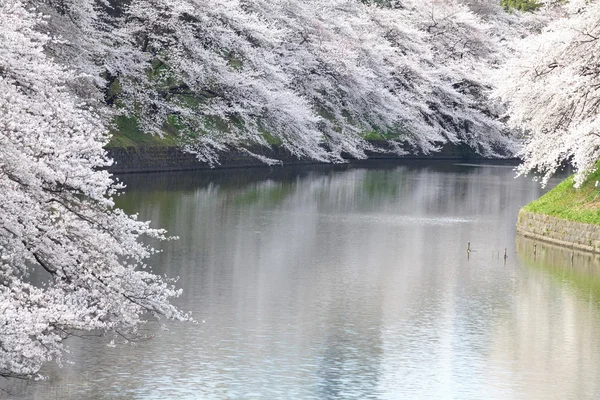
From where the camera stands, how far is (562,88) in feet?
94.7

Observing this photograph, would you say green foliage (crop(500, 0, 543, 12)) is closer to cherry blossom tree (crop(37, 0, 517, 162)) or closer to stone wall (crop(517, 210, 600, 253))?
cherry blossom tree (crop(37, 0, 517, 162))

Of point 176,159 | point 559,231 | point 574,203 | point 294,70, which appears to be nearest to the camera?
Result: point 559,231

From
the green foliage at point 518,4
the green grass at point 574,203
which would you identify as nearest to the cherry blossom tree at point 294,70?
the green foliage at point 518,4

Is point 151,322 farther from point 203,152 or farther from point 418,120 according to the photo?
point 418,120

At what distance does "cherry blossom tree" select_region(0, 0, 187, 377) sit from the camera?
43.7ft

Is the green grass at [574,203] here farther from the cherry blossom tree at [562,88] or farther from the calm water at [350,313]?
the calm water at [350,313]

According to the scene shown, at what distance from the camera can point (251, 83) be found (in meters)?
48.6

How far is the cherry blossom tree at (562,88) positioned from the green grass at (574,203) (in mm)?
910

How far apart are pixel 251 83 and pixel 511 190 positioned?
12.1 metres

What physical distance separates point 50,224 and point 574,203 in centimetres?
1944

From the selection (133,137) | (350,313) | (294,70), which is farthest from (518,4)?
(350,313)

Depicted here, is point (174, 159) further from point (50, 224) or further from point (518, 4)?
point (518, 4)

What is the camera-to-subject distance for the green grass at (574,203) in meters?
29.5

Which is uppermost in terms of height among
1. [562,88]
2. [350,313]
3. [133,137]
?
[562,88]
